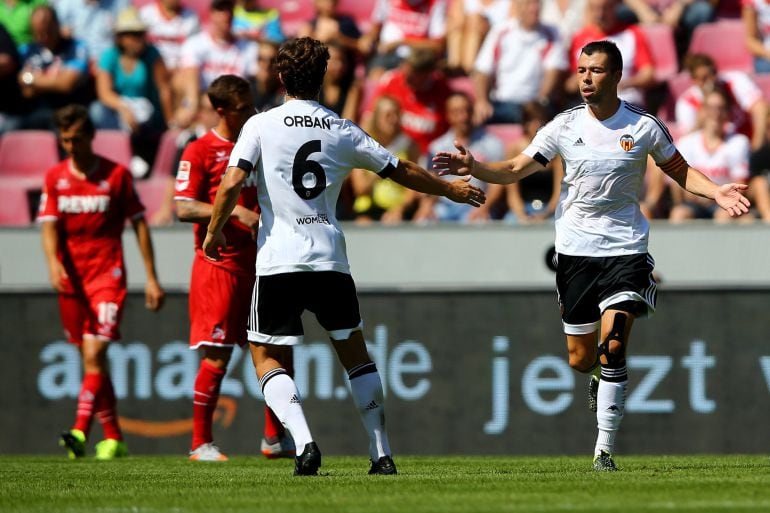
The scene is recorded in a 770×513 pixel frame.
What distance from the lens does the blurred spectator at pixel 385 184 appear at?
13664 mm

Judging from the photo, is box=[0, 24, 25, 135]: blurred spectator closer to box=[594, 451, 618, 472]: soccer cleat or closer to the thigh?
the thigh

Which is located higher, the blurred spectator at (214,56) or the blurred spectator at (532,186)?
the blurred spectator at (214,56)

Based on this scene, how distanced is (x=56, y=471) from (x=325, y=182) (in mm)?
2778

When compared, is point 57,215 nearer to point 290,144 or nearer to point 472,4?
point 290,144

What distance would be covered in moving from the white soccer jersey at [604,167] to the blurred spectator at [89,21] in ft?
31.1

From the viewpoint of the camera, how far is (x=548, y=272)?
12.5 meters

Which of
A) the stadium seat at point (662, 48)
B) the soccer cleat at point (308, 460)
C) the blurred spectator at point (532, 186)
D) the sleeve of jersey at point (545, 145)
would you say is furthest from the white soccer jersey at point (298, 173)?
the stadium seat at point (662, 48)

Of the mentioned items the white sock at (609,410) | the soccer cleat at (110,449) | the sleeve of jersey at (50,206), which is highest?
the sleeve of jersey at (50,206)

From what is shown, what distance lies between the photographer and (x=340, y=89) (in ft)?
49.4

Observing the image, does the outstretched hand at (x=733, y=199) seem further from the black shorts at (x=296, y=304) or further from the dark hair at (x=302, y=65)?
the dark hair at (x=302, y=65)

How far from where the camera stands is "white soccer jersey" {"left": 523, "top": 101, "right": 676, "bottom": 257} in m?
8.04

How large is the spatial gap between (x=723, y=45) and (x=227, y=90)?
815 centimetres

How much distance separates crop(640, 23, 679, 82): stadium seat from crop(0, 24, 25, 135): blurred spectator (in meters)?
7.11

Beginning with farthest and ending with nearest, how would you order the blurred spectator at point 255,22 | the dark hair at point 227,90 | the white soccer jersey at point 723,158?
the blurred spectator at point 255,22
the white soccer jersey at point 723,158
the dark hair at point 227,90
